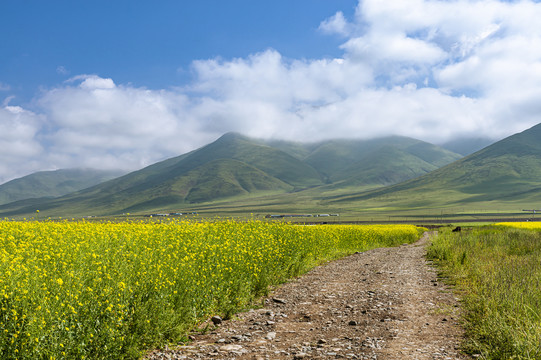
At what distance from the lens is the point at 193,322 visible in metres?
7.80

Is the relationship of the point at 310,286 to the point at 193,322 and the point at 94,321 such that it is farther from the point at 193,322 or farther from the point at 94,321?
the point at 94,321

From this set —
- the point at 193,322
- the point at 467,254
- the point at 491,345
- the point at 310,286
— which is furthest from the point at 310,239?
the point at 491,345

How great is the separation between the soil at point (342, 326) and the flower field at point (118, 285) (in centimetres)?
58

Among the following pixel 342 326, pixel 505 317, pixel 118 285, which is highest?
pixel 118 285

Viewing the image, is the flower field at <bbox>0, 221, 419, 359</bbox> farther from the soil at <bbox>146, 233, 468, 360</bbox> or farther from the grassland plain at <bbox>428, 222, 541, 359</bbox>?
the grassland plain at <bbox>428, 222, 541, 359</bbox>

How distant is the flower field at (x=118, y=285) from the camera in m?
4.92

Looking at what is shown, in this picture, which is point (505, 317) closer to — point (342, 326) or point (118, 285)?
point (342, 326)

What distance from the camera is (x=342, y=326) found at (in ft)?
26.7

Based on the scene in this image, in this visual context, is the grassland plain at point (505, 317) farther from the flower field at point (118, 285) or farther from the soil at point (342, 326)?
the flower field at point (118, 285)

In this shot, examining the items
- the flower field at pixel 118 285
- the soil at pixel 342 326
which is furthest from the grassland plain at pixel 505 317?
the flower field at pixel 118 285

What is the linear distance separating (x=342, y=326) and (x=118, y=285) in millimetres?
4831

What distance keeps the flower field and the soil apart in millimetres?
582

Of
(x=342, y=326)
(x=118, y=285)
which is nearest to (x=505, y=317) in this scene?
(x=342, y=326)

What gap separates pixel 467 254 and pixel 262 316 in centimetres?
1203
